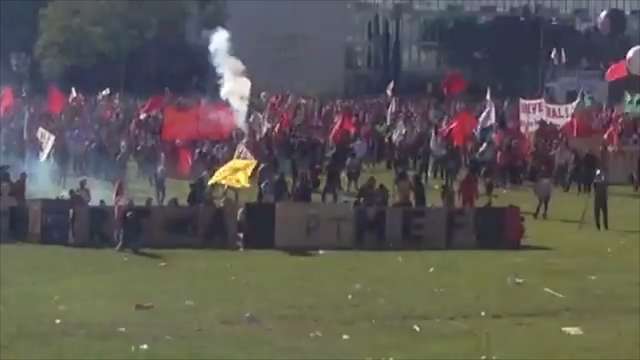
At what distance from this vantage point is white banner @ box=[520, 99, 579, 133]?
2118 inches

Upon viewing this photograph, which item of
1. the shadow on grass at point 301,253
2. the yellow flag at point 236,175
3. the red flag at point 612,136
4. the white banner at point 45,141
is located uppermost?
the red flag at point 612,136

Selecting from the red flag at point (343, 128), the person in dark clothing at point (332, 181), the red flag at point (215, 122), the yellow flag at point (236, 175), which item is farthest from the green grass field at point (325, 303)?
the red flag at point (343, 128)

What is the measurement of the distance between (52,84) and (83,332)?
68.3 meters

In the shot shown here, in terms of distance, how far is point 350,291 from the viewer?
28219mm

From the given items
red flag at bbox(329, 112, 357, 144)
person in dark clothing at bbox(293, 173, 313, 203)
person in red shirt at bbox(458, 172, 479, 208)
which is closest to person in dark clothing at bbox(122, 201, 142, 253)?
person in dark clothing at bbox(293, 173, 313, 203)

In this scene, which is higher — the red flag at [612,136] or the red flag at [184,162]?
the red flag at [612,136]

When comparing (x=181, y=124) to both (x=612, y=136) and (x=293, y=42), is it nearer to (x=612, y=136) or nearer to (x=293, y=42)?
(x=612, y=136)

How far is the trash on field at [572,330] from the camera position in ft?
78.7

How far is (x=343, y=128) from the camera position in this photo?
51.5 m

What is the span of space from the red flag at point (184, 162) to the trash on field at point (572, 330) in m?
20.9

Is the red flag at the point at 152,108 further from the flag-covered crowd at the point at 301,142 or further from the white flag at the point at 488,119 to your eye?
the white flag at the point at 488,119

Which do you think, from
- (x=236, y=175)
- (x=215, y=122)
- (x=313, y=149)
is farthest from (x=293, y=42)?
(x=236, y=175)

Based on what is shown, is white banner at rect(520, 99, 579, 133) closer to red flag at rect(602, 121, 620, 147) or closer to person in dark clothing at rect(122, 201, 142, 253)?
red flag at rect(602, 121, 620, 147)

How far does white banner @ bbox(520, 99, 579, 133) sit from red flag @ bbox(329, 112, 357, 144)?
5.20 meters
